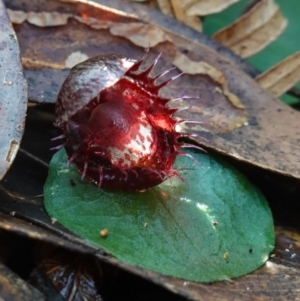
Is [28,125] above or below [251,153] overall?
below

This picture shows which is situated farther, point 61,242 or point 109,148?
point 109,148

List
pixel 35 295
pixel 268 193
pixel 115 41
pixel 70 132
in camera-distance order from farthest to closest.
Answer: pixel 115 41 < pixel 268 193 < pixel 70 132 < pixel 35 295

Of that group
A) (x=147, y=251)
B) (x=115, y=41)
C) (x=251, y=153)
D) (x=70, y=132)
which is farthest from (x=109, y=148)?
(x=115, y=41)

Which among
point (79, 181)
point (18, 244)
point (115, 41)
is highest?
point (115, 41)

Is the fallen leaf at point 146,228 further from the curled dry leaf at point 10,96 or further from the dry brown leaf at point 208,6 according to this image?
the dry brown leaf at point 208,6

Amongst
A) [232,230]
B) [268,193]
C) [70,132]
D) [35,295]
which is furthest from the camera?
[268,193]

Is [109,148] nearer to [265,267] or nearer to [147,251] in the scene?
[147,251]

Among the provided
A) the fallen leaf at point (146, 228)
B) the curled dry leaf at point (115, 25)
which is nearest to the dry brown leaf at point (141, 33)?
the curled dry leaf at point (115, 25)
